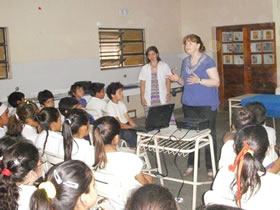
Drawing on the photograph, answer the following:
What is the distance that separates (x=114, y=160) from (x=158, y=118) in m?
0.98

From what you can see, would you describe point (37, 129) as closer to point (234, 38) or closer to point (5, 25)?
point (5, 25)

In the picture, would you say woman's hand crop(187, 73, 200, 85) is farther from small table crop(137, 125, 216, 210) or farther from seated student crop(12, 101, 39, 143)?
seated student crop(12, 101, 39, 143)

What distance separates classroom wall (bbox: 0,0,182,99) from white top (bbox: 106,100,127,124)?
7.66 ft

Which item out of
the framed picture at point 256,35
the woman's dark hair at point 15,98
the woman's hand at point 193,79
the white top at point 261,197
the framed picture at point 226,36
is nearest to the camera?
the white top at point 261,197

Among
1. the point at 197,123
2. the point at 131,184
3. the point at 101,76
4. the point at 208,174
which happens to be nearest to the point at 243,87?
the point at 101,76

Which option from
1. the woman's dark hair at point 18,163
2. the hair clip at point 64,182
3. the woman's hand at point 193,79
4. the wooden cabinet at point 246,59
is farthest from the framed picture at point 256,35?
the hair clip at point 64,182

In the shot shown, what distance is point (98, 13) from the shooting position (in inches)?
274

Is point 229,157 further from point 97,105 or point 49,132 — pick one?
point 97,105

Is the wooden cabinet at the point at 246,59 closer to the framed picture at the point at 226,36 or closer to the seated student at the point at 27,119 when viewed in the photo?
the framed picture at the point at 226,36

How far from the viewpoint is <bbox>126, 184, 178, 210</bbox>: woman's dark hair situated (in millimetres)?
1291

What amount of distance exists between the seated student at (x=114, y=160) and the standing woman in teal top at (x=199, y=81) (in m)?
1.30

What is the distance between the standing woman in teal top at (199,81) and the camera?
3.45 m

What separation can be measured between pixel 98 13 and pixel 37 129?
419 centimetres

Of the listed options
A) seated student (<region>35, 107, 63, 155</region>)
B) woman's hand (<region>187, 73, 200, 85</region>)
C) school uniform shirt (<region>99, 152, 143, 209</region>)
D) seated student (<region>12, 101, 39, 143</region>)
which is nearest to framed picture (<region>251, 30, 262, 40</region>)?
woman's hand (<region>187, 73, 200, 85</region>)
